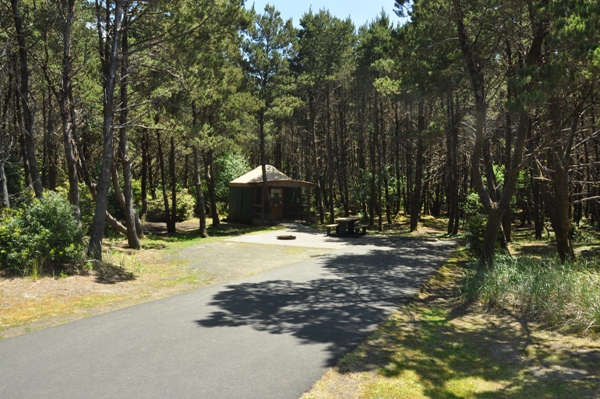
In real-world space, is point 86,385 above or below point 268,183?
below

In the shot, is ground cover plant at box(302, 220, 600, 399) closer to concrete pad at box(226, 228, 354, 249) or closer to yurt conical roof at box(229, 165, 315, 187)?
concrete pad at box(226, 228, 354, 249)

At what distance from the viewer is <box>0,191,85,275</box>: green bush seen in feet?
28.3

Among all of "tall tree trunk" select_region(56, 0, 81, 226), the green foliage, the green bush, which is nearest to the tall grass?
the green bush

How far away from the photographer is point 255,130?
118ft

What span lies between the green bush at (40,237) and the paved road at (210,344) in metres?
2.93

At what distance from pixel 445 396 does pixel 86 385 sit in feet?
11.7

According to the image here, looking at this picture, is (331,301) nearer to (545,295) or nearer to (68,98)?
(545,295)

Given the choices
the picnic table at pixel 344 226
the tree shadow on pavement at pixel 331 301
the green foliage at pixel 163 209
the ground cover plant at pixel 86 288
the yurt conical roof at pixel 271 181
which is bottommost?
the tree shadow on pavement at pixel 331 301

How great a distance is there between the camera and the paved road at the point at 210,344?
425cm

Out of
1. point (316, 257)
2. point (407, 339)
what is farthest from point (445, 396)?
point (316, 257)

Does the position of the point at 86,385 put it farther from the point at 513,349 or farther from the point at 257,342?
the point at 513,349

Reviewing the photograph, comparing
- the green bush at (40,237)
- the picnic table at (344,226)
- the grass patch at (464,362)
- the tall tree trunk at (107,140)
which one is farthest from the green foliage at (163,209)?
the grass patch at (464,362)

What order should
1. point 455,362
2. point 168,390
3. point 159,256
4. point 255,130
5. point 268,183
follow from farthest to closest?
point 255,130 → point 268,183 → point 159,256 → point 455,362 → point 168,390

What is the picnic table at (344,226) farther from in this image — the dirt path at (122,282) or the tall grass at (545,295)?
the tall grass at (545,295)
